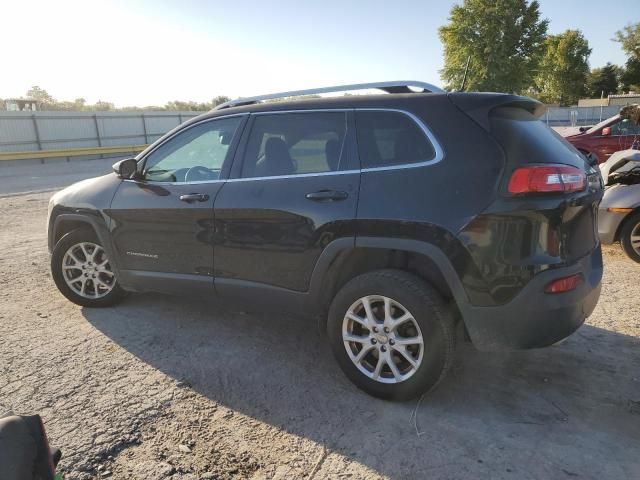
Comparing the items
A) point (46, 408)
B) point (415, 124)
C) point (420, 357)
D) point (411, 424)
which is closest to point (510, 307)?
point (420, 357)

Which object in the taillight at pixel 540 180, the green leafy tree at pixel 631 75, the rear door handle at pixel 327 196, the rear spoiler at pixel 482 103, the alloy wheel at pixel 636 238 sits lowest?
the alloy wheel at pixel 636 238

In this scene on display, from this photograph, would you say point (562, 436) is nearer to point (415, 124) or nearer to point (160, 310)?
point (415, 124)

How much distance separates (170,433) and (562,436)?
2159 mm

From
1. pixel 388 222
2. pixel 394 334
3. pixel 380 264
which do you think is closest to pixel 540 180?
pixel 388 222

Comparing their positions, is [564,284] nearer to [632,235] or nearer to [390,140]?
[390,140]

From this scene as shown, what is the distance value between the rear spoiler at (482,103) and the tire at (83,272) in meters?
3.34

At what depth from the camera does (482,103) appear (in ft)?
9.45

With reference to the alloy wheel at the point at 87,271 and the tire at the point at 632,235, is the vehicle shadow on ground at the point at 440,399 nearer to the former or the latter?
the alloy wheel at the point at 87,271

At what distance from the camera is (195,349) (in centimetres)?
380

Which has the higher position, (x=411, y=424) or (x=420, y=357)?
(x=420, y=357)

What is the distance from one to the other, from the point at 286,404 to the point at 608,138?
1081 centimetres

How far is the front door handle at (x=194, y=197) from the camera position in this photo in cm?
367

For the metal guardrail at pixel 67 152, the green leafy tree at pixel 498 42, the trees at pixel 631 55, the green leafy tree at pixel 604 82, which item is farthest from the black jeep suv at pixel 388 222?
the green leafy tree at pixel 604 82

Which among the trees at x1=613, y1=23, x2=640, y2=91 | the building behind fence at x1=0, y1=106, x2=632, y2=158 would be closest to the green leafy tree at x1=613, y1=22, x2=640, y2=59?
the trees at x1=613, y1=23, x2=640, y2=91
